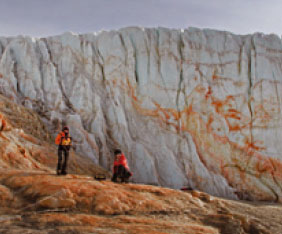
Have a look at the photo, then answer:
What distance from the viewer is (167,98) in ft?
59.9

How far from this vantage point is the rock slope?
640 inches

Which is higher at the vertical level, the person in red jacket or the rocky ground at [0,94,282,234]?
the person in red jacket

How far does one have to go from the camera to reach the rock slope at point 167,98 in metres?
16.3

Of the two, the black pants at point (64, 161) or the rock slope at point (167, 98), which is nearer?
the black pants at point (64, 161)

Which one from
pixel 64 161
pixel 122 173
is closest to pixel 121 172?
pixel 122 173

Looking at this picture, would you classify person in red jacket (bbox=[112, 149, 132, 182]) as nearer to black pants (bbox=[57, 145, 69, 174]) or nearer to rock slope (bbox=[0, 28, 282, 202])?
black pants (bbox=[57, 145, 69, 174])

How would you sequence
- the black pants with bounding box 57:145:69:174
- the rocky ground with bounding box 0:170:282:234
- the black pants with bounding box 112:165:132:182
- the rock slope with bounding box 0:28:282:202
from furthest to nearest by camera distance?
the rock slope with bounding box 0:28:282:202, the black pants with bounding box 112:165:132:182, the black pants with bounding box 57:145:69:174, the rocky ground with bounding box 0:170:282:234

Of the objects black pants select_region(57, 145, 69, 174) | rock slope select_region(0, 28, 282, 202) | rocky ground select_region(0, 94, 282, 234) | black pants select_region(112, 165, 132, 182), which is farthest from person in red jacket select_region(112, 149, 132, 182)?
rock slope select_region(0, 28, 282, 202)

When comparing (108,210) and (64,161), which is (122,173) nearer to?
(64,161)

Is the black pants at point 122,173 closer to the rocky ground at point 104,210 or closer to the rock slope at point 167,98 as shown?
the rocky ground at point 104,210

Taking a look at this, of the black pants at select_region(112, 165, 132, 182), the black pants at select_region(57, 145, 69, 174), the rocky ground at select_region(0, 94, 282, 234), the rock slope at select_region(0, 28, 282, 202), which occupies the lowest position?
the rocky ground at select_region(0, 94, 282, 234)

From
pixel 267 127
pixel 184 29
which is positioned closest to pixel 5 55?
pixel 184 29

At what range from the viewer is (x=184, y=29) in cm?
2030

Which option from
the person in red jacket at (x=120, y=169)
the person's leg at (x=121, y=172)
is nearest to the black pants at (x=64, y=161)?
the person in red jacket at (x=120, y=169)
